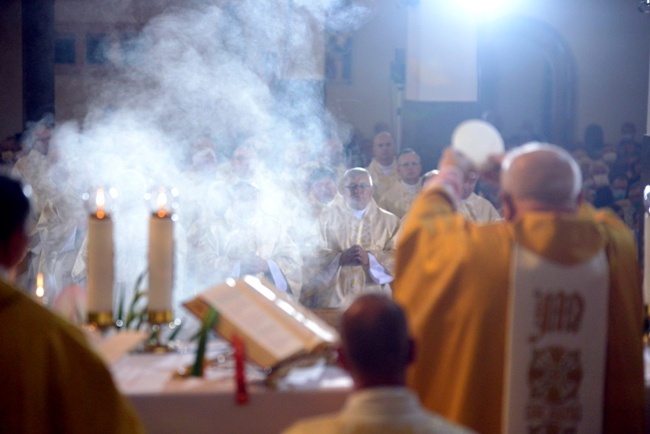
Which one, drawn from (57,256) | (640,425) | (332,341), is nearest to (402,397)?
(332,341)

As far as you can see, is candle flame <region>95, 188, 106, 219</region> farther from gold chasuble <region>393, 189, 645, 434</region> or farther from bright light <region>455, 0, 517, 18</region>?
bright light <region>455, 0, 517, 18</region>

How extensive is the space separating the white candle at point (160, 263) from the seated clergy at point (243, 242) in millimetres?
3442

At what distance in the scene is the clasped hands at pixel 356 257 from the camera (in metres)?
6.07

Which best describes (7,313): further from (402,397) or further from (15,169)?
(15,169)

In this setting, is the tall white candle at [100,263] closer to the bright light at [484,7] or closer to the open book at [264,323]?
the open book at [264,323]

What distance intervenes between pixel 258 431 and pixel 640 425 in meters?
1.03

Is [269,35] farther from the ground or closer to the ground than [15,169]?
farther from the ground

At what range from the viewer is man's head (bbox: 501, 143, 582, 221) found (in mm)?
2480

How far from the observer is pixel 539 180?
2.49 metres

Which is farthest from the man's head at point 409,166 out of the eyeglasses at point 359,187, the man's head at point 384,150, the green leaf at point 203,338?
the green leaf at point 203,338

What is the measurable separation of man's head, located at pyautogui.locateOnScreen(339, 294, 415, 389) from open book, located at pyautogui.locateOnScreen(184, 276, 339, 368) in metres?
0.54

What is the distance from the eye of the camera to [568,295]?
252 centimetres

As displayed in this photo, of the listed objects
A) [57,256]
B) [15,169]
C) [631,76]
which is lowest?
[57,256]

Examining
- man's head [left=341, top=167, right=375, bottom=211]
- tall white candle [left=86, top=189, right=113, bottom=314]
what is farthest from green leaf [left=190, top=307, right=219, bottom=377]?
man's head [left=341, top=167, right=375, bottom=211]
